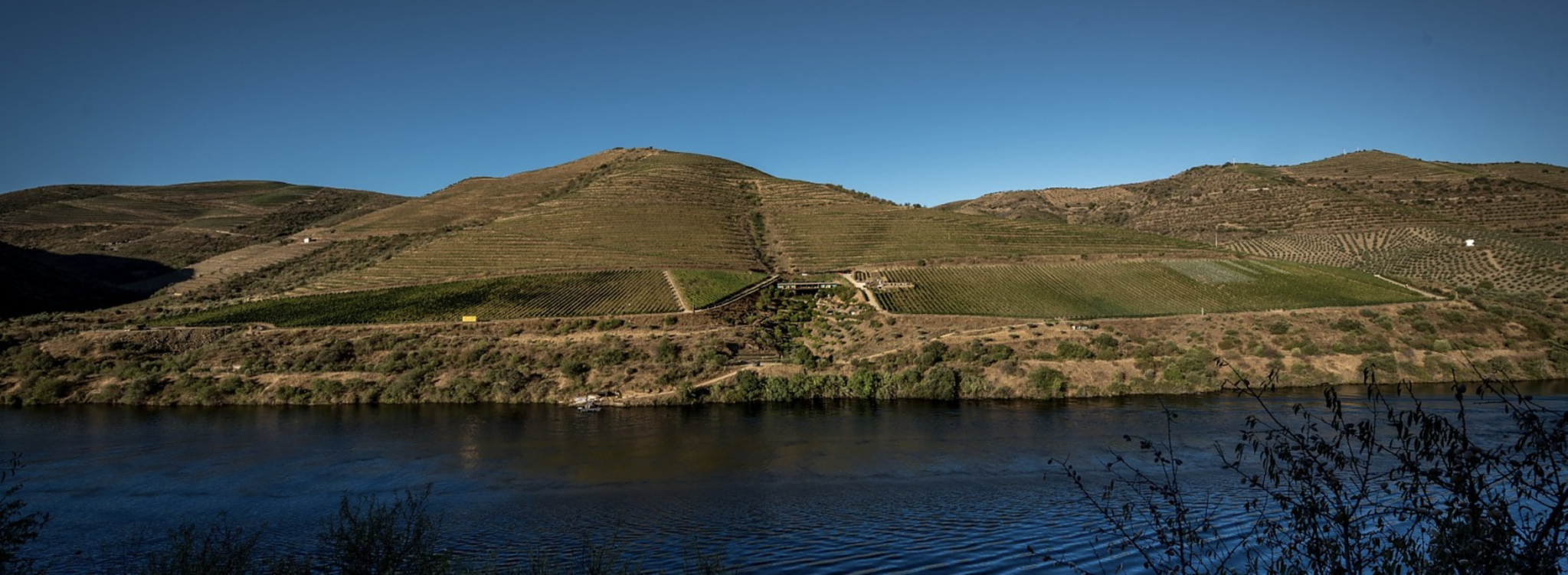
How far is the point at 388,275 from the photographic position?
77.6 m

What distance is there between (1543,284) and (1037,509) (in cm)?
6742

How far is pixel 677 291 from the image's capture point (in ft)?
227

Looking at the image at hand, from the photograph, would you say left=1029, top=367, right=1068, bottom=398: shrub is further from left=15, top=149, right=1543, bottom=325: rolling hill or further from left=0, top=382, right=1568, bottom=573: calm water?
left=15, top=149, right=1543, bottom=325: rolling hill

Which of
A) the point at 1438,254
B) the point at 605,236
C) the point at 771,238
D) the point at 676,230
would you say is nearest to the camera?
the point at 1438,254

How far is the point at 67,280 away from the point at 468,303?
52274mm

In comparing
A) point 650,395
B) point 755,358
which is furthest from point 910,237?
point 650,395

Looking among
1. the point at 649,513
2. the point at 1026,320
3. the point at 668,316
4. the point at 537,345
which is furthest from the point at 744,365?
the point at 649,513

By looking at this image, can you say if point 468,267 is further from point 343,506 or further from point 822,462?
point 343,506

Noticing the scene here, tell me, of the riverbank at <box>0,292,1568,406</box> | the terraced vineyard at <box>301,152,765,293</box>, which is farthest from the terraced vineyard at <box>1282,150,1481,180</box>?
the terraced vineyard at <box>301,152,765,293</box>

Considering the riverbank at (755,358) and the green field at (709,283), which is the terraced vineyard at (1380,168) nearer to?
the riverbank at (755,358)

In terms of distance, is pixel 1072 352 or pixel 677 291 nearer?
pixel 1072 352

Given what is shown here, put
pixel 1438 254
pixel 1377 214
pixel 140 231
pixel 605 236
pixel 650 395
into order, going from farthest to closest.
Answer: pixel 140 231
pixel 1377 214
pixel 605 236
pixel 1438 254
pixel 650 395

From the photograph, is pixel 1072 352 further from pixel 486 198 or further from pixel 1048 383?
pixel 486 198

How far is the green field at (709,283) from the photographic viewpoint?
66.1 meters
